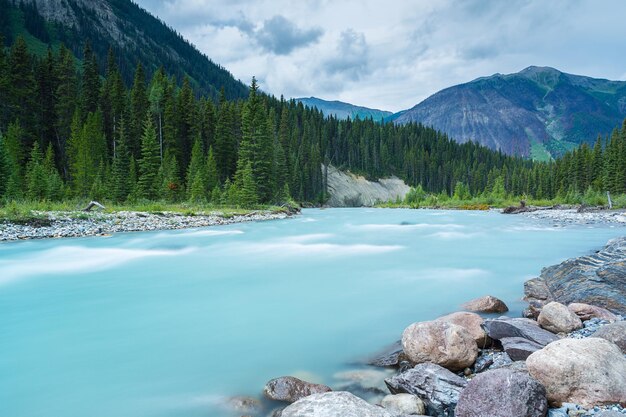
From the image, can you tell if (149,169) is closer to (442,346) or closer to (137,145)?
(137,145)

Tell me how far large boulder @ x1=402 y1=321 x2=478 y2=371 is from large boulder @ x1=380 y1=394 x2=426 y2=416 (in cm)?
112

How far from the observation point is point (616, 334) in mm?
5727

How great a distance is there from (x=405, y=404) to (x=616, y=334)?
3.59 meters

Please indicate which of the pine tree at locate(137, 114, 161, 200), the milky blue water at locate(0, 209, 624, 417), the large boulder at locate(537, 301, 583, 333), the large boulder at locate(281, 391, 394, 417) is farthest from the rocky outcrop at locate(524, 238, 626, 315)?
the pine tree at locate(137, 114, 161, 200)

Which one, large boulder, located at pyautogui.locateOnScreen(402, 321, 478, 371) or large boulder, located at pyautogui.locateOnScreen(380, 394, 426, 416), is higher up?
large boulder, located at pyautogui.locateOnScreen(402, 321, 478, 371)

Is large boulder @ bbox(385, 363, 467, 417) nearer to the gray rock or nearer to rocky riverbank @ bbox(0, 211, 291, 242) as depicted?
the gray rock

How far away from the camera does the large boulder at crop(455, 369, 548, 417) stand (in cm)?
404

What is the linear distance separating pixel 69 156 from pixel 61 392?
50.2 m

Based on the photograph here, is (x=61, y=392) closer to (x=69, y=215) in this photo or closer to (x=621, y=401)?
(x=621, y=401)

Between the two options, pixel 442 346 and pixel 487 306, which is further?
pixel 487 306

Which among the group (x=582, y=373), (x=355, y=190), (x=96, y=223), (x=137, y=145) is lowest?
(x=582, y=373)

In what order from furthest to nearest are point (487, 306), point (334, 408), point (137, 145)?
point (137, 145), point (487, 306), point (334, 408)

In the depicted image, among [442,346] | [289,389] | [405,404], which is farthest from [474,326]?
[289,389]

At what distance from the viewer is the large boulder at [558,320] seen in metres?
6.81
